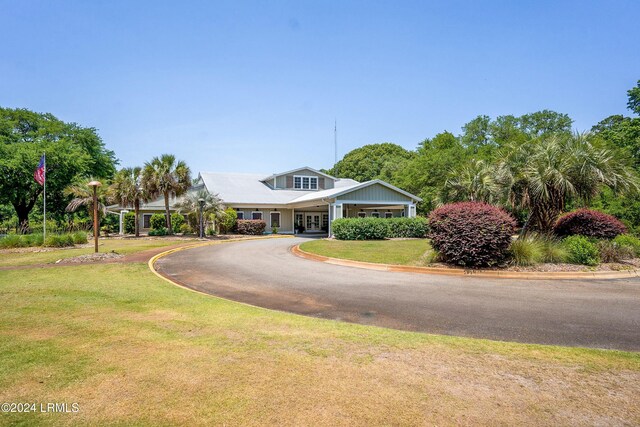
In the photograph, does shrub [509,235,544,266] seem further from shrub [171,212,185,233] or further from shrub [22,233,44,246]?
shrub [171,212,185,233]

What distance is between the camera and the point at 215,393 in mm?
3365

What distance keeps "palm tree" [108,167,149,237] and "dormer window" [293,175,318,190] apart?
15.9m

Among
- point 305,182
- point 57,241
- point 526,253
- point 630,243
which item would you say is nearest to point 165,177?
point 57,241

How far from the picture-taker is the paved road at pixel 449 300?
5.81 metres

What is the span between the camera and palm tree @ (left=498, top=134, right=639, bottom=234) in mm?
13852

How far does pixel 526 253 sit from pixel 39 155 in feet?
124

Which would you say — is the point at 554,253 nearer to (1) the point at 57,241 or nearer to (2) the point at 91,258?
(2) the point at 91,258

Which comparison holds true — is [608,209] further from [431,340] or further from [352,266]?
[431,340]

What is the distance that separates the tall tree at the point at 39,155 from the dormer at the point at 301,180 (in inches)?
735

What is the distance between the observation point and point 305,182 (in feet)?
132

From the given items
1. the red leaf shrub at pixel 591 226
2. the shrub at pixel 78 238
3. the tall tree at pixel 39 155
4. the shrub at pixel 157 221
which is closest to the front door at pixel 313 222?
the shrub at pixel 157 221

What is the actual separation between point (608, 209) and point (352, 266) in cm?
2259

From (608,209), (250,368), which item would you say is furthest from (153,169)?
(608,209)

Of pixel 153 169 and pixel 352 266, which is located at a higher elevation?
pixel 153 169
